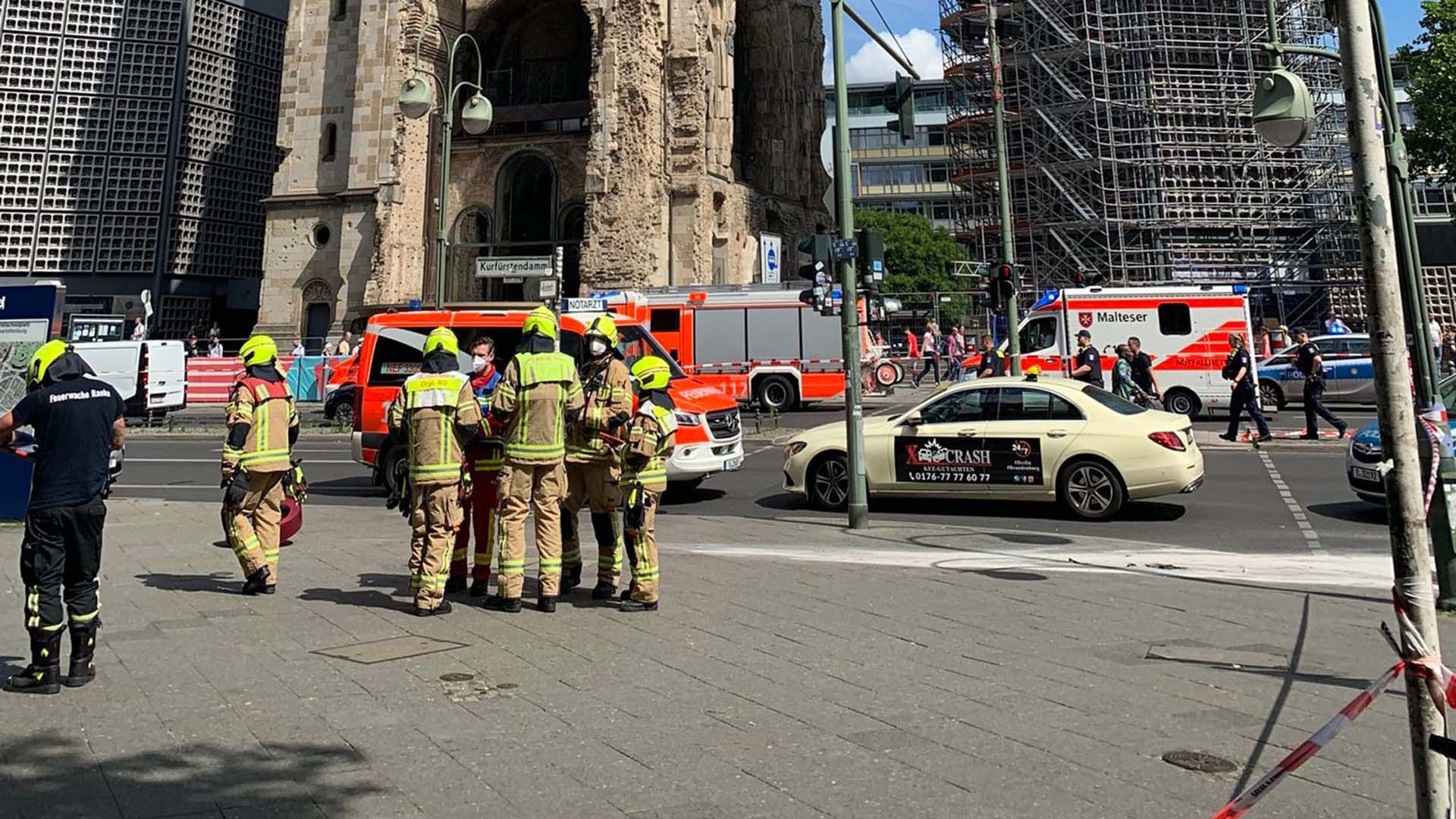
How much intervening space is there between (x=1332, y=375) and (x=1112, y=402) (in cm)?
1517

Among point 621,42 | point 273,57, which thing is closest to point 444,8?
point 621,42

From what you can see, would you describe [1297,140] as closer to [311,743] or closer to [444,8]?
[311,743]

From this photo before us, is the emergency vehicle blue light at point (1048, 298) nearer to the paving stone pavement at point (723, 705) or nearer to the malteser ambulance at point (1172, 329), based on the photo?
the malteser ambulance at point (1172, 329)

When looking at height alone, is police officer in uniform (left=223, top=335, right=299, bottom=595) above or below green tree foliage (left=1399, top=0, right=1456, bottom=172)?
below

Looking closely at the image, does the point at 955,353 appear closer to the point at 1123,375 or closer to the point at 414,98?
the point at 1123,375

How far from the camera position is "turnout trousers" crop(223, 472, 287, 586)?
6.71 m

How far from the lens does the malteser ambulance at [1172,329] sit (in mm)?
Answer: 20641

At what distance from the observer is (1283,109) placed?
18.0 feet

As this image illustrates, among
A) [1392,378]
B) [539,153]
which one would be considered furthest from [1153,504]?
[539,153]

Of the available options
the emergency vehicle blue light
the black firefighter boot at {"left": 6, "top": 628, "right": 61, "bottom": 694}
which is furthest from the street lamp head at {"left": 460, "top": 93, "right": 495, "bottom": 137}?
the black firefighter boot at {"left": 6, "top": 628, "right": 61, "bottom": 694}

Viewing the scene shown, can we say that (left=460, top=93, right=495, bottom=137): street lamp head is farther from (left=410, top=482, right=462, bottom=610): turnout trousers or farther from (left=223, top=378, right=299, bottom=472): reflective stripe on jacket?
(left=410, top=482, right=462, bottom=610): turnout trousers

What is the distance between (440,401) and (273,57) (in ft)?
166

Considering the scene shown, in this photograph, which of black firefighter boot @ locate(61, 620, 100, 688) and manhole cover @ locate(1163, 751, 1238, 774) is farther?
black firefighter boot @ locate(61, 620, 100, 688)

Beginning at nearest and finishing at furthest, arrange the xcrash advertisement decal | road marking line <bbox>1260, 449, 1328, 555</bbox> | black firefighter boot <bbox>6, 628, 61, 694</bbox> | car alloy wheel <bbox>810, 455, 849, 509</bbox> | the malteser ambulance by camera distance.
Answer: black firefighter boot <bbox>6, 628, 61, 694</bbox>, road marking line <bbox>1260, 449, 1328, 555</bbox>, the xcrash advertisement decal, car alloy wheel <bbox>810, 455, 849, 509</bbox>, the malteser ambulance
